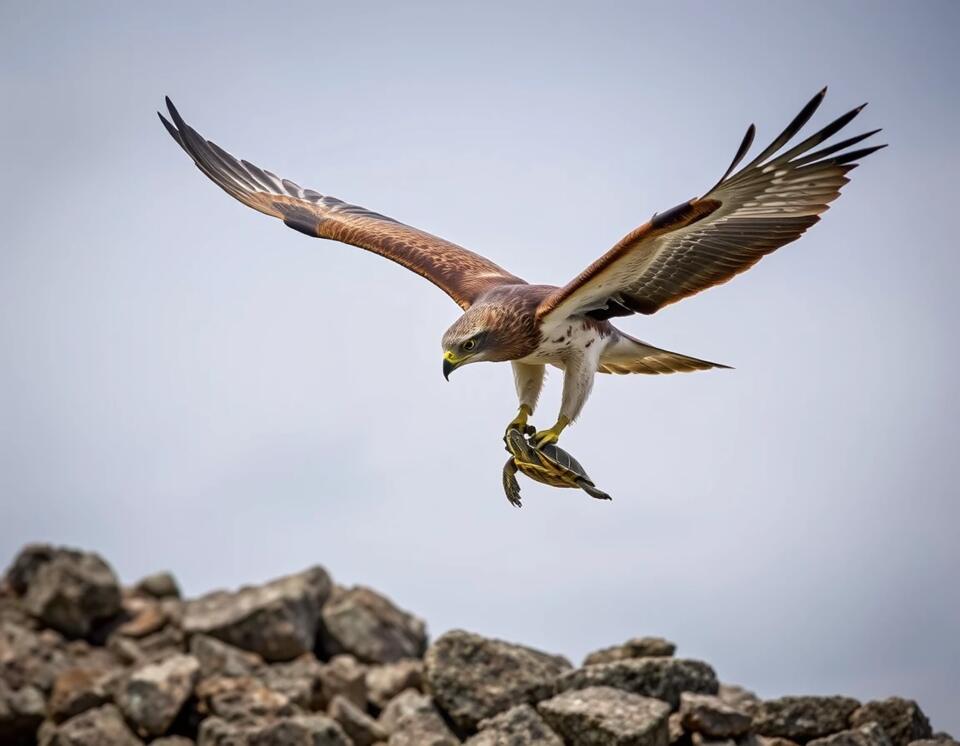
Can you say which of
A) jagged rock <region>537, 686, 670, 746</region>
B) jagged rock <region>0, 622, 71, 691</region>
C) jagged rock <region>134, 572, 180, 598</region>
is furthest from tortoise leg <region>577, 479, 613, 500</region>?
jagged rock <region>134, 572, 180, 598</region>

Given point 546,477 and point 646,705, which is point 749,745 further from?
point 546,477

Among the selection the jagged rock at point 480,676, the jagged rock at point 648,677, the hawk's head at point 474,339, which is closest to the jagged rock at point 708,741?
the jagged rock at point 648,677

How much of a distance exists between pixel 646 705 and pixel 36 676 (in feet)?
23.2

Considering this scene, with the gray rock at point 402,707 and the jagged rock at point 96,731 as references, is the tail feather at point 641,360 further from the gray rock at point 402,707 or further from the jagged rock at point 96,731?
the jagged rock at point 96,731

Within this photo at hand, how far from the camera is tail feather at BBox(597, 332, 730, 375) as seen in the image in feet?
29.5

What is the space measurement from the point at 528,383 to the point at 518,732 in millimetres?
2476

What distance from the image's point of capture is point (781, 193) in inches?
325

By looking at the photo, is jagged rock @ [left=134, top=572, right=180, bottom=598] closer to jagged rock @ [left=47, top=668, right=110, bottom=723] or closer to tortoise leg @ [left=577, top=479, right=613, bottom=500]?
jagged rock @ [left=47, top=668, right=110, bottom=723]

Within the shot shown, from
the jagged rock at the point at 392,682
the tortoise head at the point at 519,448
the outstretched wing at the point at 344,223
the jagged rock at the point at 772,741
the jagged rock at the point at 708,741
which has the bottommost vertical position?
the jagged rock at the point at 708,741

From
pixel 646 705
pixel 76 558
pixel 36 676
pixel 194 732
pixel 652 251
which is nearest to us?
pixel 652 251

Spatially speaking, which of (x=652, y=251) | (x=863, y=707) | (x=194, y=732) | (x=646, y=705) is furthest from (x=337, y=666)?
(x=652, y=251)

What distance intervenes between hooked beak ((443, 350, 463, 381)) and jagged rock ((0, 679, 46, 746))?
687 cm

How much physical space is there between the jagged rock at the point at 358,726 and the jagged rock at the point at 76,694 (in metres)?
2.70

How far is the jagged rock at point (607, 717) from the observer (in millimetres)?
8688
